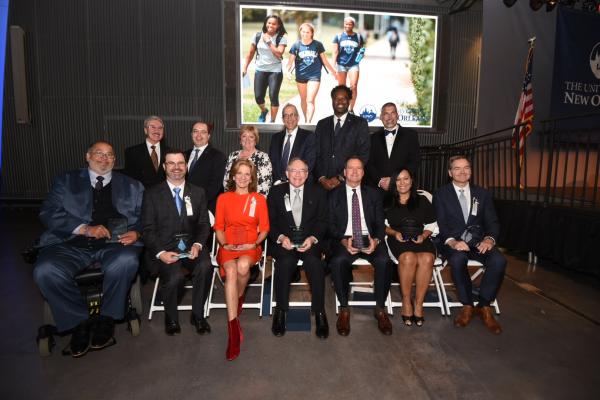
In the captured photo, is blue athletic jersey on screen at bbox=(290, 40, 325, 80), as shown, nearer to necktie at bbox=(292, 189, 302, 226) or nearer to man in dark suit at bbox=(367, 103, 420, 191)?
man in dark suit at bbox=(367, 103, 420, 191)

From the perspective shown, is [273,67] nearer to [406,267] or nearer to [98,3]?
[98,3]

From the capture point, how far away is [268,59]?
7.86 meters

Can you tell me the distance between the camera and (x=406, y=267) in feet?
10.4

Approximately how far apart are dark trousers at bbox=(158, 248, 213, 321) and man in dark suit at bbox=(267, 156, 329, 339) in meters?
0.60

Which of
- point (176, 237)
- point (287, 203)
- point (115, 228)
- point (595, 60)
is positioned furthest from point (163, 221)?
point (595, 60)

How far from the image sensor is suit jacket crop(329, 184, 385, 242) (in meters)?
3.39

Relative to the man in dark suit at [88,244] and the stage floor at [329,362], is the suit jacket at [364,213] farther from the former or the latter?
the man in dark suit at [88,244]

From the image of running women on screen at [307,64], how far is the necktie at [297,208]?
515cm

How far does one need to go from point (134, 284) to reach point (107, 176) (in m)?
0.99

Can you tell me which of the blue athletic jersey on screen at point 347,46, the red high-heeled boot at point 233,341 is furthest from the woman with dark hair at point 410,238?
the blue athletic jersey on screen at point 347,46

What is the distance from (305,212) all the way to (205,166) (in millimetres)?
1343

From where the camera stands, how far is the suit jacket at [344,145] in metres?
3.96

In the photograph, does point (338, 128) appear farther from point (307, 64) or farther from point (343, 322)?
point (307, 64)

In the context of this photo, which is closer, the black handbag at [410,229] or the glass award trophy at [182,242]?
the glass award trophy at [182,242]
